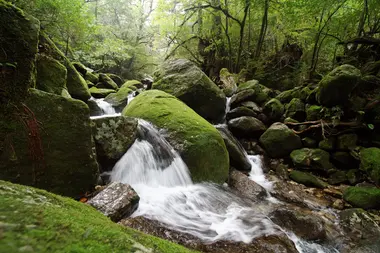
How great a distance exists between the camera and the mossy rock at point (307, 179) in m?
5.96

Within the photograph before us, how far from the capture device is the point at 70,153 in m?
3.18

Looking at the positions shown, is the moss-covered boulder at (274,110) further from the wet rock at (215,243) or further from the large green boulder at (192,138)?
the wet rock at (215,243)

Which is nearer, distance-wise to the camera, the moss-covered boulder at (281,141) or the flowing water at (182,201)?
the flowing water at (182,201)

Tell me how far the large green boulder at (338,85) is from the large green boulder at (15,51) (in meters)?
7.69

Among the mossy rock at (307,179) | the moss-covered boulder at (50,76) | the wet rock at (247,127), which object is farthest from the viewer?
the wet rock at (247,127)

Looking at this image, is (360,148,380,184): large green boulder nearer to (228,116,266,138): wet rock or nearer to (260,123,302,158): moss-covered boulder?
(260,123,302,158): moss-covered boulder

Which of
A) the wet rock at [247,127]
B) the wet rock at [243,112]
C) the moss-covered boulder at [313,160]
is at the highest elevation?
the wet rock at [243,112]

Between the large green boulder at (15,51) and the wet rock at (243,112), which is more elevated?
the large green boulder at (15,51)

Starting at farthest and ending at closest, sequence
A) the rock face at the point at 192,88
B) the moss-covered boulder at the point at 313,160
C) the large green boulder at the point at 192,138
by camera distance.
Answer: the rock face at the point at 192,88 < the moss-covered boulder at the point at 313,160 < the large green boulder at the point at 192,138

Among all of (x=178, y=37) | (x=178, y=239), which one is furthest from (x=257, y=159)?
(x=178, y=37)

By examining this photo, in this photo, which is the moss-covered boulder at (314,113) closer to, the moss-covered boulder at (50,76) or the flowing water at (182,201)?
the flowing water at (182,201)

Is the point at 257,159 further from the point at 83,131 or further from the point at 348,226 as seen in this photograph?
the point at 83,131

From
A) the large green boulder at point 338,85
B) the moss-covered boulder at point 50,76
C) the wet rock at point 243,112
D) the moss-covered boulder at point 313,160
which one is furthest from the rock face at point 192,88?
the moss-covered boulder at point 50,76

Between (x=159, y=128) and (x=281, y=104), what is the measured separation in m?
6.03
